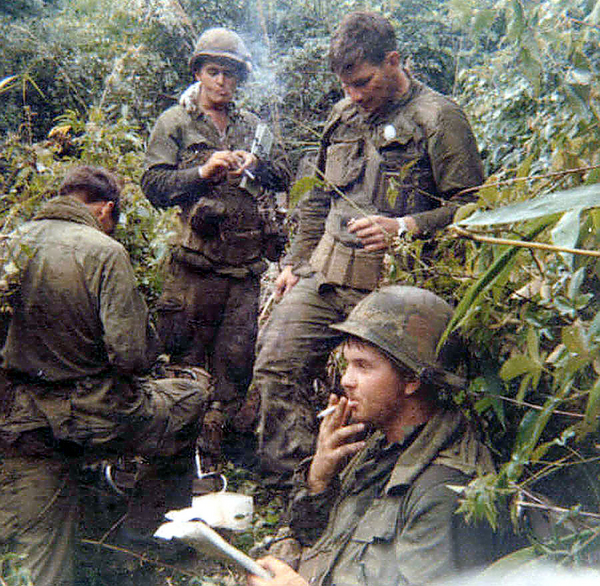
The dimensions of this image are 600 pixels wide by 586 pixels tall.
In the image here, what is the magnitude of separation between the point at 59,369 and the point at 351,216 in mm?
1591

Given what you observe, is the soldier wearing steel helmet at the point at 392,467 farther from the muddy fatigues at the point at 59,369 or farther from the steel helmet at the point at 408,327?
the muddy fatigues at the point at 59,369

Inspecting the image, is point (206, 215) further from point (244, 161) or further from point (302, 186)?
point (302, 186)

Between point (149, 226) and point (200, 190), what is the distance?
1.30 feet

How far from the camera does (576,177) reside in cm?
208

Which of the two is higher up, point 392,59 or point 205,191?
point 392,59

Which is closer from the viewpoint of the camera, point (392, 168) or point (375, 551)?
point (375, 551)

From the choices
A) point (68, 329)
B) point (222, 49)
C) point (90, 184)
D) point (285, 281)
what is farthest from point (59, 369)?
point (222, 49)

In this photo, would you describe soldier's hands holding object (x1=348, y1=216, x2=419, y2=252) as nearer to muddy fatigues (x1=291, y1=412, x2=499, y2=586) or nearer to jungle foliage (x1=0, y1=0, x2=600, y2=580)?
jungle foliage (x1=0, y1=0, x2=600, y2=580)

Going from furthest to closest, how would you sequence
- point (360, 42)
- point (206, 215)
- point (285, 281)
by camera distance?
1. point (206, 215)
2. point (285, 281)
3. point (360, 42)

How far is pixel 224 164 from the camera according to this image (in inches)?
184

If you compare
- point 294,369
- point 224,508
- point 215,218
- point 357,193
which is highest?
point 357,193

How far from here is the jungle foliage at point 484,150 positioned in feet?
5.75

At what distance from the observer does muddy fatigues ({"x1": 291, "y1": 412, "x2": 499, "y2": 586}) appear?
1977 mm

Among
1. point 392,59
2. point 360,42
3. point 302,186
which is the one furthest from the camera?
point 392,59
